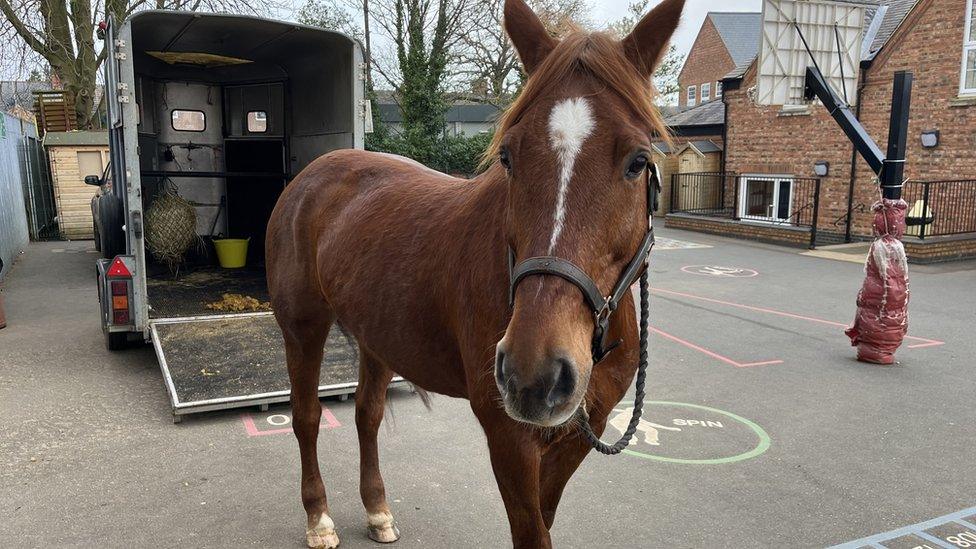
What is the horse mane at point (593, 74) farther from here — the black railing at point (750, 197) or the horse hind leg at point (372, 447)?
the black railing at point (750, 197)

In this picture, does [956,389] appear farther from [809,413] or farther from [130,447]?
[130,447]

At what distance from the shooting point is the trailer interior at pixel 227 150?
17.5 feet

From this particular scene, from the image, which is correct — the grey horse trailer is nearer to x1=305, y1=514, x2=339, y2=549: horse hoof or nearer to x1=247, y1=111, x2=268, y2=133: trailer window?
x1=247, y1=111, x2=268, y2=133: trailer window

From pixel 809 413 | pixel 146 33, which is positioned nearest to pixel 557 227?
pixel 809 413

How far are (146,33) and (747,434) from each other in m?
6.51

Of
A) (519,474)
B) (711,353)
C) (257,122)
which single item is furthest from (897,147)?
(257,122)

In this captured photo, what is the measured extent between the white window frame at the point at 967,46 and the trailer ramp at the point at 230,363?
47.7 feet

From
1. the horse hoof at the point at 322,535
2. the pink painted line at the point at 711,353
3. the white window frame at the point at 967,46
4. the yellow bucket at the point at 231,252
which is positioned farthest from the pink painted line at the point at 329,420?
the white window frame at the point at 967,46

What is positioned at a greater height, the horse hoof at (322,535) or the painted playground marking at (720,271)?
the painted playground marking at (720,271)

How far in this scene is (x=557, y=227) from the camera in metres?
1.55

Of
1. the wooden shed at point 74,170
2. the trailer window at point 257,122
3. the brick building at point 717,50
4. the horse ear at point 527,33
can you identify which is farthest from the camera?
the brick building at point 717,50

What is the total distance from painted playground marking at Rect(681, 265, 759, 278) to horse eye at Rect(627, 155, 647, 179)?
35.1 ft

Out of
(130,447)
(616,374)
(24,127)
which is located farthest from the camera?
(24,127)

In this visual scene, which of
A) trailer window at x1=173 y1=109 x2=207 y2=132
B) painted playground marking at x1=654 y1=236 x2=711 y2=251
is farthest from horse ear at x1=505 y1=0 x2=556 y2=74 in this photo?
painted playground marking at x1=654 y1=236 x2=711 y2=251
